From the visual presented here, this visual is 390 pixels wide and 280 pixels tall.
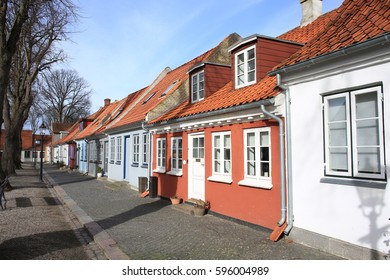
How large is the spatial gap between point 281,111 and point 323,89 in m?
1.13

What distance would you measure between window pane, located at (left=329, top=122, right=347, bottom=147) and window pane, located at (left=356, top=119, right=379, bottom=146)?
268 millimetres

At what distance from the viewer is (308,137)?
6.42 meters

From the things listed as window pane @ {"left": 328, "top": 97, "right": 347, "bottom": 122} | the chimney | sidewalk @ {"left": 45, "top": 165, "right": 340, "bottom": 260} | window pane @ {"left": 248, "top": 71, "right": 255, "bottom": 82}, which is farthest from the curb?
the chimney

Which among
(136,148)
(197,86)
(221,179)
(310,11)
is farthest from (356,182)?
(136,148)

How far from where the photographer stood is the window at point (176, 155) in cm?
1187

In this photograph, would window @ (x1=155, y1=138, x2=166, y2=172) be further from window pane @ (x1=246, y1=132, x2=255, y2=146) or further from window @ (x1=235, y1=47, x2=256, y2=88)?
window pane @ (x1=246, y1=132, x2=255, y2=146)

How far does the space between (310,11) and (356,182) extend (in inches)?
337

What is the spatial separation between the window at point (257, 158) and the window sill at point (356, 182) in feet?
5.37

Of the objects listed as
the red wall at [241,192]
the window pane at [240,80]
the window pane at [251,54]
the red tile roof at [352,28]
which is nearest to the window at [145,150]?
the red wall at [241,192]

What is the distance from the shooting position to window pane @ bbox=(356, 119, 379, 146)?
5.35 m

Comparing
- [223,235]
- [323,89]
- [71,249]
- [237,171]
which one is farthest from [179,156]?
[323,89]

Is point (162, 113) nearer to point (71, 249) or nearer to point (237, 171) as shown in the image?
point (237, 171)

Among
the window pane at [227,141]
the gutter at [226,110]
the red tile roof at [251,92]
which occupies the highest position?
the red tile roof at [251,92]

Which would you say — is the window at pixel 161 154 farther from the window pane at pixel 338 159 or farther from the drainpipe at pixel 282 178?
the window pane at pixel 338 159
